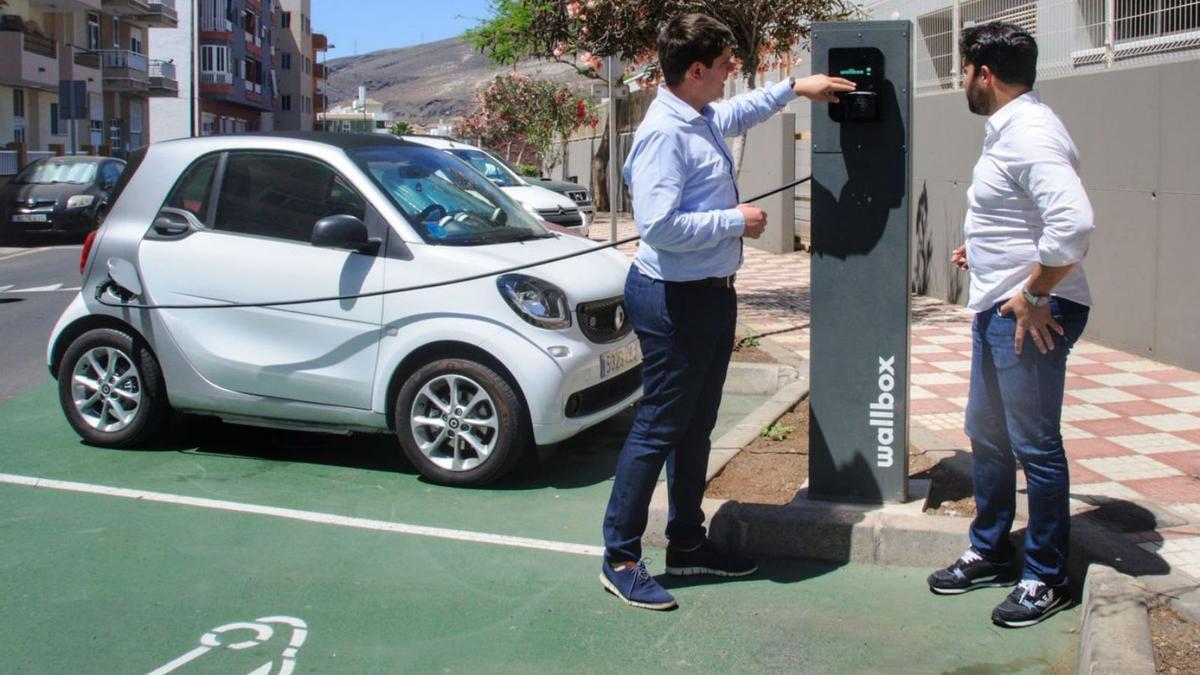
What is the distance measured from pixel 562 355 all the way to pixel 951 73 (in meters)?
8.19

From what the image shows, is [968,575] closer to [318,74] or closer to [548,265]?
[548,265]

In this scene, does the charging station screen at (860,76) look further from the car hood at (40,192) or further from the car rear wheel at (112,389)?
the car hood at (40,192)

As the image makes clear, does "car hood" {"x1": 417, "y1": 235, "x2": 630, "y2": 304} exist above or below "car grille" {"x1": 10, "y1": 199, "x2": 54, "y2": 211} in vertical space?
below

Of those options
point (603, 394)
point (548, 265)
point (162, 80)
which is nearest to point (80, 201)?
point (548, 265)

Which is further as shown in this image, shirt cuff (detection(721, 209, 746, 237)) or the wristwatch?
shirt cuff (detection(721, 209, 746, 237))

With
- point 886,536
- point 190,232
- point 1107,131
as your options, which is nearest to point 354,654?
point 886,536

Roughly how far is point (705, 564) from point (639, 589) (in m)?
0.41

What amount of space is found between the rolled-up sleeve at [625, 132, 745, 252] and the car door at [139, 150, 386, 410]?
7.83 feet

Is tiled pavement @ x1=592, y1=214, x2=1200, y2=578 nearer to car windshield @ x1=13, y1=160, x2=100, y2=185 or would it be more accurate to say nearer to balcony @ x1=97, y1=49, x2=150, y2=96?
car windshield @ x1=13, y1=160, x2=100, y2=185

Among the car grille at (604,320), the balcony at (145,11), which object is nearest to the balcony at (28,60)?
the balcony at (145,11)

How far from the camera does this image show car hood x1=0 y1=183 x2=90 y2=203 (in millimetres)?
24250

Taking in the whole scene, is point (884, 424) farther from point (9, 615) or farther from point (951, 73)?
point (951, 73)

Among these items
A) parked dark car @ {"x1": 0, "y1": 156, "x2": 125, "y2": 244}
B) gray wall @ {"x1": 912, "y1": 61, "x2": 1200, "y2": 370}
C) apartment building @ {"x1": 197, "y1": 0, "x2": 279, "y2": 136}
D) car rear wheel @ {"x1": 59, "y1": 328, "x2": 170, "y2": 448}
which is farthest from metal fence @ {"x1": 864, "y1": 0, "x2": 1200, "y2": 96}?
apartment building @ {"x1": 197, "y1": 0, "x2": 279, "y2": 136}

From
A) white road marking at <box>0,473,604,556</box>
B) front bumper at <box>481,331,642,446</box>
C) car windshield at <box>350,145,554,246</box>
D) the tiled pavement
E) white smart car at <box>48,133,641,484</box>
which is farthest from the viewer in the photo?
car windshield at <box>350,145,554,246</box>
